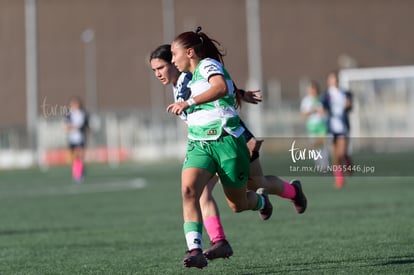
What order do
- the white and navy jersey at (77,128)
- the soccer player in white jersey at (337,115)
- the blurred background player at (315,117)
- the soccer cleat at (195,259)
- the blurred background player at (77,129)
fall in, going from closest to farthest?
the soccer cleat at (195,259) < the soccer player in white jersey at (337,115) < the blurred background player at (315,117) < the blurred background player at (77,129) < the white and navy jersey at (77,128)

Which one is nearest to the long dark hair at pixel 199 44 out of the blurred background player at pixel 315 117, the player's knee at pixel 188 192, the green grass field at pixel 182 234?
the player's knee at pixel 188 192

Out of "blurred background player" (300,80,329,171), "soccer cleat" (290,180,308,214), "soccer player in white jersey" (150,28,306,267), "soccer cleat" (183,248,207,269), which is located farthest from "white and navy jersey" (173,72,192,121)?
"blurred background player" (300,80,329,171)

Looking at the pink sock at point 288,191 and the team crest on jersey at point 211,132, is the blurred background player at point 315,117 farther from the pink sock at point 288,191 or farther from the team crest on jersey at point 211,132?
the team crest on jersey at point 211,132

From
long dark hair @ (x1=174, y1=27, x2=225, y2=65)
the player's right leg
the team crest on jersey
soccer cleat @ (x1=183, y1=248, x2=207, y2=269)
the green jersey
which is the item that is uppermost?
long dark hair @ (x1=174, y1=27, x2=225, y2=65)

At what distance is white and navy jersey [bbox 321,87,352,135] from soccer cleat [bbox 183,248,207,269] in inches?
483

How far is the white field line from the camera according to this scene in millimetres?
19933

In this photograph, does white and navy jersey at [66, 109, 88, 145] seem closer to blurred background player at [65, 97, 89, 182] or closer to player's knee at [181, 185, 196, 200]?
blurred background player at [65, 97, 89, 182]

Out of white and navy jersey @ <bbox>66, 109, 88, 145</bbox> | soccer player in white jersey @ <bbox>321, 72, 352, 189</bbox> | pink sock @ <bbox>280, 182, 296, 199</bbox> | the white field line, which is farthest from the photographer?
white and navy jersey @ <bbox>66, 109, 88, 145</bbox>

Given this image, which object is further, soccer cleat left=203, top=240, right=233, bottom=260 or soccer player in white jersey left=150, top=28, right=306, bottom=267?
soccer player in white jersey left=150, top=28, right=306, bottom=267

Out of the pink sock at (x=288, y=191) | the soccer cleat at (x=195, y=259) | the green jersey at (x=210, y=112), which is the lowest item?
the soccer cleat at (x=195, y=259)

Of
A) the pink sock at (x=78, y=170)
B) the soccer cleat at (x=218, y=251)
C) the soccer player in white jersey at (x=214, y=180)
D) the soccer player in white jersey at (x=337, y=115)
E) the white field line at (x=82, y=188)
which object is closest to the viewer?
the soccer cleat at (x=218, y=251)

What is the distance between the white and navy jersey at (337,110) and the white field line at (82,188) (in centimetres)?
473

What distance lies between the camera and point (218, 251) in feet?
24.7

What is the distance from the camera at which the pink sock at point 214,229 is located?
782 centimetres
